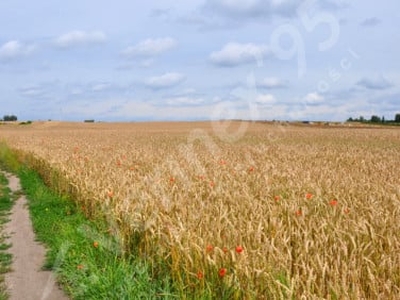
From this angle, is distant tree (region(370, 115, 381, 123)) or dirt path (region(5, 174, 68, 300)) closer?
dirt path (region(5, 174, 68, 300))

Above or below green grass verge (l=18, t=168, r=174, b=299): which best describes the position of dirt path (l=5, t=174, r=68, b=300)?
below

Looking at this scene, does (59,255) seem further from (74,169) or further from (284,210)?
(74,169)

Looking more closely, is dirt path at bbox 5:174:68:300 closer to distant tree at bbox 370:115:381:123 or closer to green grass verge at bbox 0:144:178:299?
green grass verge at bbox 0:144:178:299

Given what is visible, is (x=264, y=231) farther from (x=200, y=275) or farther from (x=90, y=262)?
(x=90, y=262)

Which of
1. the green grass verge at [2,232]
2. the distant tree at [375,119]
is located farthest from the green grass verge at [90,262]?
the distant tree at [375,119]

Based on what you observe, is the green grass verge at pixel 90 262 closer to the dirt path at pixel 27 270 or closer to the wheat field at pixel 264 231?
the dirt path at pixel 27 270

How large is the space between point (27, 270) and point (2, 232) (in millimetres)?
2923

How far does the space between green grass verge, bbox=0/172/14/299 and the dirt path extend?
81 mm

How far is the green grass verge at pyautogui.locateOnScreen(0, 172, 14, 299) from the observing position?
21.6ft

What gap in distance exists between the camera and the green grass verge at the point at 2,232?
6593 millimetres

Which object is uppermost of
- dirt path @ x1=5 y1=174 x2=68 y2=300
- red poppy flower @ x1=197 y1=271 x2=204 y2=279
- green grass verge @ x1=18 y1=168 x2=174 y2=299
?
red poppy flower @ x1=197 y1=271 x2=204 y2=279

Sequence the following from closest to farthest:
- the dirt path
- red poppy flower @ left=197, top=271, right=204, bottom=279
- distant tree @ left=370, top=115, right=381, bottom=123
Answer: red poppy flower @ left=197, top=271, right=204, bottom=279
the dirt path
distant tree @ left=370, top=115, right=381, bottom=123

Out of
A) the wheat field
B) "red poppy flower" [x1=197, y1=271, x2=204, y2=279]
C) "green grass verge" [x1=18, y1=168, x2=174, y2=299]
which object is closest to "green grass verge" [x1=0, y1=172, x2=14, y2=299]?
"green grass verge" [x1=18, y1=168, x2=174, y2=299]

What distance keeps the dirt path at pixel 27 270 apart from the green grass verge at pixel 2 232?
3.2 inches
